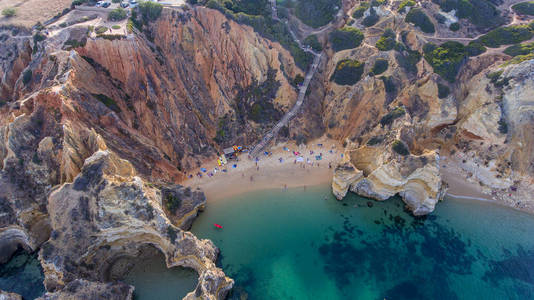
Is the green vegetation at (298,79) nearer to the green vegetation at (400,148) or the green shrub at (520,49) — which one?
the green vegetation at (400,148)

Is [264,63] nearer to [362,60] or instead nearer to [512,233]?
[362,60]

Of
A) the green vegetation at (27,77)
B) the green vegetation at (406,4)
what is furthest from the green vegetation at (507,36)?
the green vegetation at (27,77)

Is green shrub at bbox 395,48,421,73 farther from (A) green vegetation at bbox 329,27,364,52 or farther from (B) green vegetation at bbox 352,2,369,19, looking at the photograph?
(B) green vegetation at bbox 352,2,369,19

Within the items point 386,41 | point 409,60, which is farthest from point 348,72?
point 409,60

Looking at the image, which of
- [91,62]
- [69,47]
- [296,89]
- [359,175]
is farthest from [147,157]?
[359,175]

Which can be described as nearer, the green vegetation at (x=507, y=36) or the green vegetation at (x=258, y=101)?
the green vegetation at (x=507, y=36)

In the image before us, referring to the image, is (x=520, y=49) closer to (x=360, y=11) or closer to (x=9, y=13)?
(x=360, y=11)
